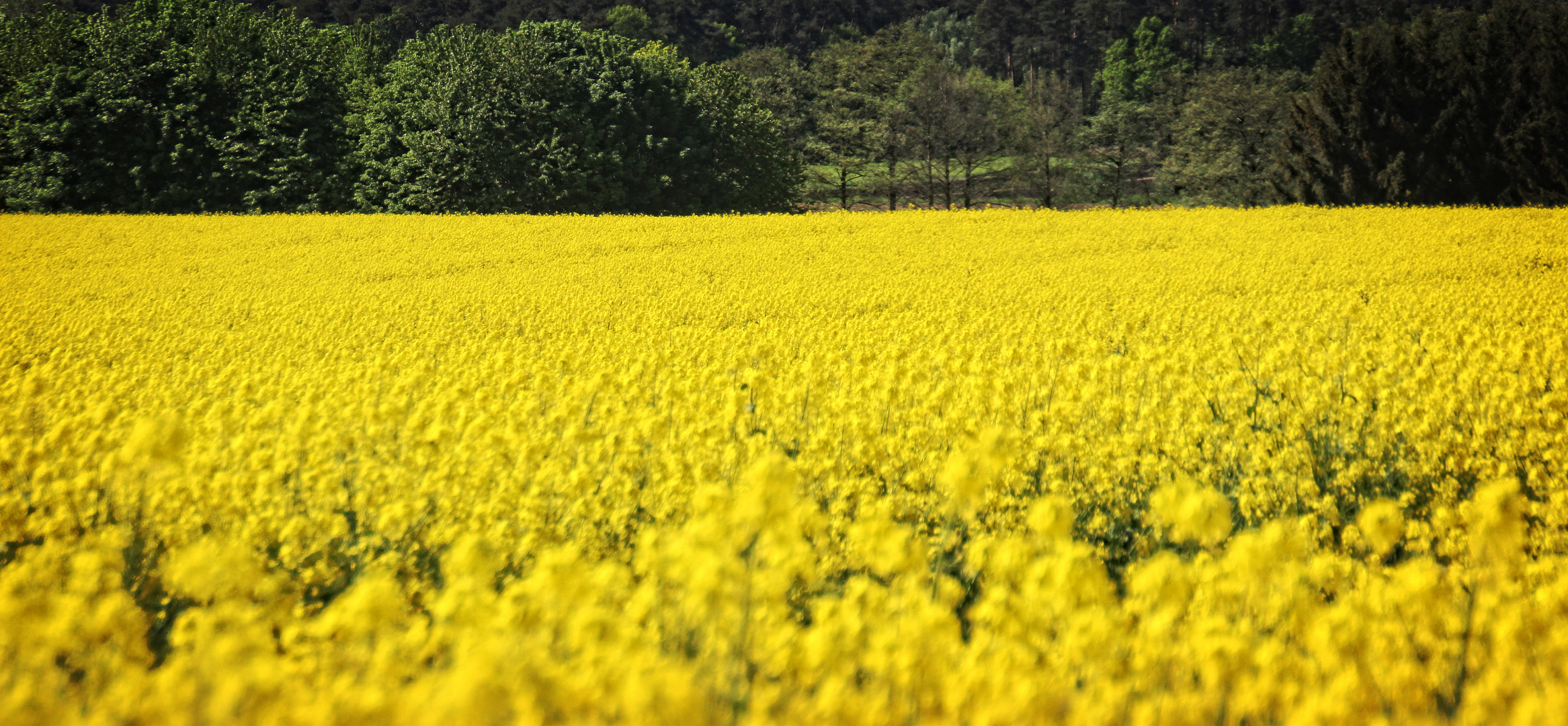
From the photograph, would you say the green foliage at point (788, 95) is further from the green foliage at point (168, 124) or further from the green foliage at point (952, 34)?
the green foliage at point (168, 124)

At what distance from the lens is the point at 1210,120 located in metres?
52.1

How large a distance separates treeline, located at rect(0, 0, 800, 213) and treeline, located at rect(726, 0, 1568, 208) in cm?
1593

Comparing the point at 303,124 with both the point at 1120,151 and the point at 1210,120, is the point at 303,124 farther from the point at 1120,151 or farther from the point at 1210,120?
the point at 1210,120

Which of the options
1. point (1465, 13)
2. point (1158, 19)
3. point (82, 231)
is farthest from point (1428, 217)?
point (1158, 19)

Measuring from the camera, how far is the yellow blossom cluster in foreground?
224 centimetres

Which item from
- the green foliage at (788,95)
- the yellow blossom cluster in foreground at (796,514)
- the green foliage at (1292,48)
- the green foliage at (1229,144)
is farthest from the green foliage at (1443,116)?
the green foliage at (1292,48)

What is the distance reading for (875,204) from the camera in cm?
5681

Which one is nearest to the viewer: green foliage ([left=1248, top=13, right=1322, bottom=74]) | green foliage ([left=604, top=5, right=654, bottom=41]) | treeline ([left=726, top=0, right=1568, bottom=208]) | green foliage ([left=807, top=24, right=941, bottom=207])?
treeline ([left=726, top=0, right=1568, bottom=208])

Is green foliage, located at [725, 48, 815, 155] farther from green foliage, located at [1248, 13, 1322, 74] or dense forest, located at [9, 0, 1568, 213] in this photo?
green foliage, located at [1248, 13, 1322, 74]

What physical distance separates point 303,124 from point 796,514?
40.1 metres

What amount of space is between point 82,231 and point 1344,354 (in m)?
26.4

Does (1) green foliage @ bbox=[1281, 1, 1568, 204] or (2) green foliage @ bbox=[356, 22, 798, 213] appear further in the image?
(2) green foliage @ bbox=[356, 22, 798, 213]

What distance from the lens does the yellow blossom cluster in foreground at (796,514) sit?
224cm

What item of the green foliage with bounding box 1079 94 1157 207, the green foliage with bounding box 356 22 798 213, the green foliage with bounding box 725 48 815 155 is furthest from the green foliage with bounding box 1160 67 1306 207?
the green foliage with bounding box 356 22 798 213
